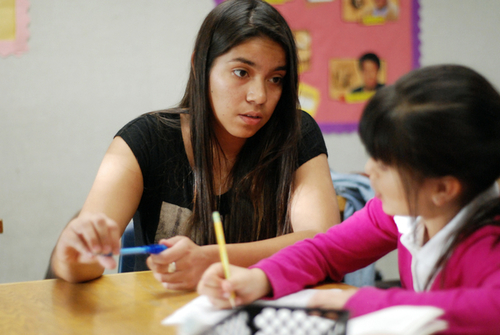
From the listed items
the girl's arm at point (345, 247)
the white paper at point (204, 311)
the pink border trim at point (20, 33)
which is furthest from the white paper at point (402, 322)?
the pink border trim at point (20, 33)

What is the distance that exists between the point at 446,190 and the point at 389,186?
0.26ft

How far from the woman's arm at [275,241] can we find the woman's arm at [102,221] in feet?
0.33

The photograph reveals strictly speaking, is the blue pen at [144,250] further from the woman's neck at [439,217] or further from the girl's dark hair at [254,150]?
the woman's neck at [439,217]

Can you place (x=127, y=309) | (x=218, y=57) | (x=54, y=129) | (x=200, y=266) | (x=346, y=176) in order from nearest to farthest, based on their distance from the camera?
(x=127, y=309) < (x=200, y=266) < (x=218, y=57) < (x=346, y=176) < (x=54, y=129)

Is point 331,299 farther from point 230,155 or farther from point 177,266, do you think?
point 230,155

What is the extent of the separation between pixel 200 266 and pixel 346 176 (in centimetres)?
100

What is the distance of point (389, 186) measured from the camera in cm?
68

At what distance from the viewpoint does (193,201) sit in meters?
1.18

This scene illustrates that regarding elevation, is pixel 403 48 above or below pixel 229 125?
above

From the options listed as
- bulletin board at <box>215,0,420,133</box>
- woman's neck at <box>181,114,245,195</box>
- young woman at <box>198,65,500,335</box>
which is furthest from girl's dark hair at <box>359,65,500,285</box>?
bulletin board at <box>215,0,420,133</box>

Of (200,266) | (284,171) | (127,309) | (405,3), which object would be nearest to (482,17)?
(405,3)

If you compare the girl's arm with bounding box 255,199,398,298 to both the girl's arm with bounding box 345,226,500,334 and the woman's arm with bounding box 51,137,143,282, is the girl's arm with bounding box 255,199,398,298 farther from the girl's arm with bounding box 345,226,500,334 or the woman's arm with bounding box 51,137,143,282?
the woman's arm with bounding box 51,137,143,282

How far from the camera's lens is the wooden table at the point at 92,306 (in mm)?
663

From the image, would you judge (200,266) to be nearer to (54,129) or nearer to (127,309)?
(127,309)
